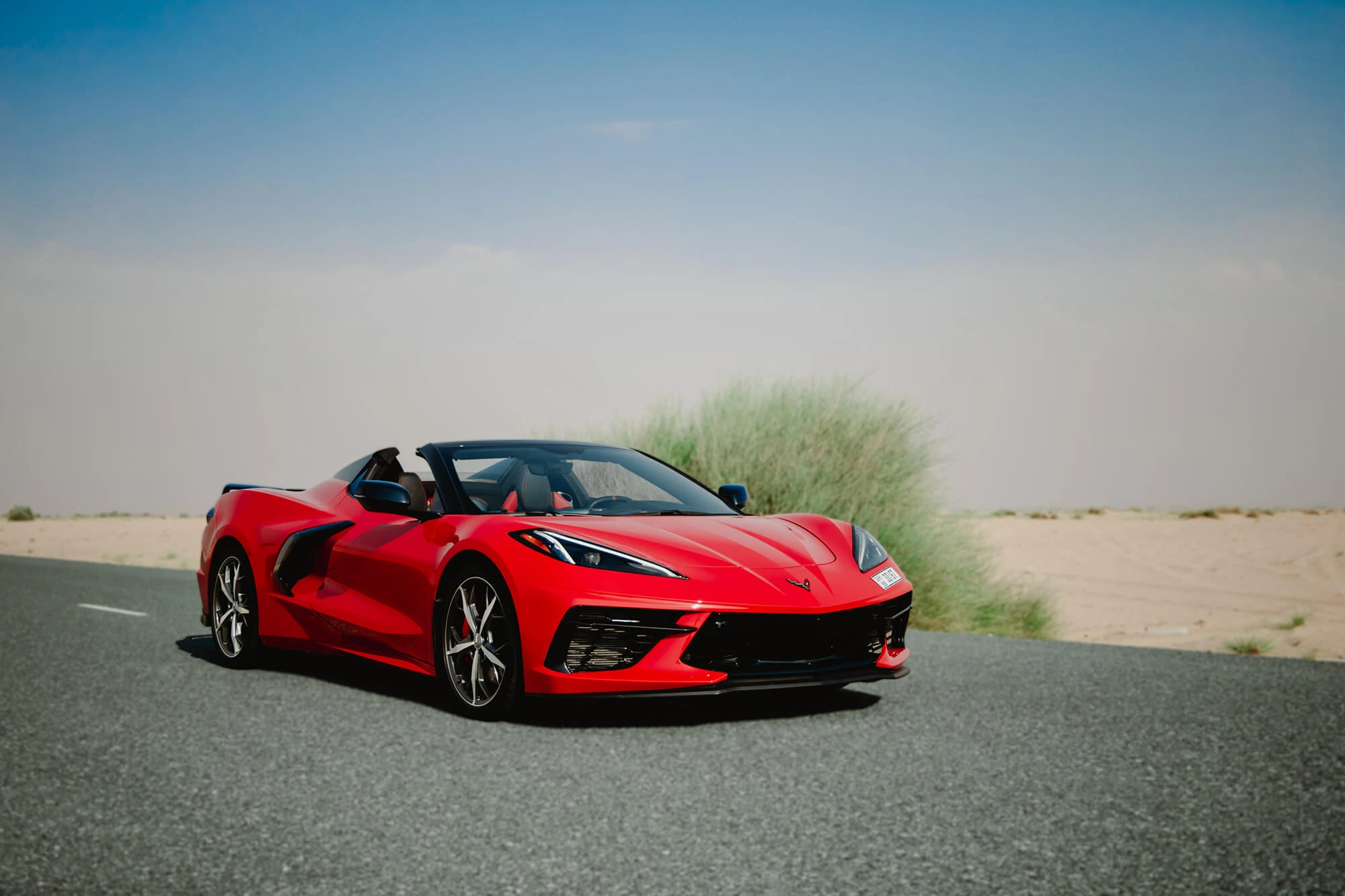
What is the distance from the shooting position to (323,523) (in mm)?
6652

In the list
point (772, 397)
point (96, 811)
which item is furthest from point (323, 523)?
point (772, 397)

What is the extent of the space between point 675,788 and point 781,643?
109cm

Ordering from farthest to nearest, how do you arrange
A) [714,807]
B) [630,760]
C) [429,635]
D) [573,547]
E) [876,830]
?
[429,635]
[573,547]
[630,760]
[714,807]
[876,830]

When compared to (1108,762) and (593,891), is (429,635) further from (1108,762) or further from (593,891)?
(1108,762)

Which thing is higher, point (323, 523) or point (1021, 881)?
point (323, 523)

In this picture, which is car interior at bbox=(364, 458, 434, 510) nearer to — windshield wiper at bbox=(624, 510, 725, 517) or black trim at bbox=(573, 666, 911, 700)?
windshield wiper at bbox=(624, 510, 725, 517)

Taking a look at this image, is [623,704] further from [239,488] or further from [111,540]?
[111,540]

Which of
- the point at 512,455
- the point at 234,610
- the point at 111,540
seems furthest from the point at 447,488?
the point at 111,540

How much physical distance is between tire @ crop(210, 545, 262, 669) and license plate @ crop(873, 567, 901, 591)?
146 inches

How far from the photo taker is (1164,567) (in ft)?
82.3

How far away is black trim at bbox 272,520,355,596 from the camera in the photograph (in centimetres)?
662

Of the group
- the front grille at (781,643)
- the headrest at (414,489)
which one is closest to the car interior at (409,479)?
the headrest at (414,489)

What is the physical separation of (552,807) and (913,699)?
2.73m

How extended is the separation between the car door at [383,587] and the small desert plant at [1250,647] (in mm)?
8065
